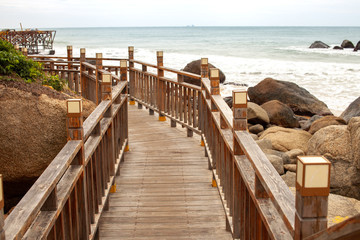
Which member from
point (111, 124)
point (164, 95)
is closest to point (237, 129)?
point (111, 124)

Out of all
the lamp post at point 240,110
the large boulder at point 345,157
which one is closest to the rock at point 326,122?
the large boulder at point 345,157

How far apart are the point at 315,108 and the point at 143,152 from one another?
850cm

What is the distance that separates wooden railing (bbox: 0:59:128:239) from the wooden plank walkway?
353mm

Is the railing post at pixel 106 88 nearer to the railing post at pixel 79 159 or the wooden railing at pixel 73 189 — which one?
the wooden railing at pixel 73 189

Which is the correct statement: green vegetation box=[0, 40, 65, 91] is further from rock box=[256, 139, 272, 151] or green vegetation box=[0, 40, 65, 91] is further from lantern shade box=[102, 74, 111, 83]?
rock box=[256, 139, 272, 151]

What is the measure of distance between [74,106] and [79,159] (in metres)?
0.39

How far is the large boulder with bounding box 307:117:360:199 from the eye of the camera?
6.02 meters

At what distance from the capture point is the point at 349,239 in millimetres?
950

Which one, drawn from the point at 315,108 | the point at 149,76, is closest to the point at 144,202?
the point at 149,76

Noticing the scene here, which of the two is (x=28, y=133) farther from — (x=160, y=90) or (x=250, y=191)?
(x=160, y=90)

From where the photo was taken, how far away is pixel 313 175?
1519 mm

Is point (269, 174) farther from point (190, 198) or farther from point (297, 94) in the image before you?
point (297, 94)

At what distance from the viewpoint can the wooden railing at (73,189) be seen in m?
2.02

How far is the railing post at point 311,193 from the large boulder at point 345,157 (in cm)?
467
